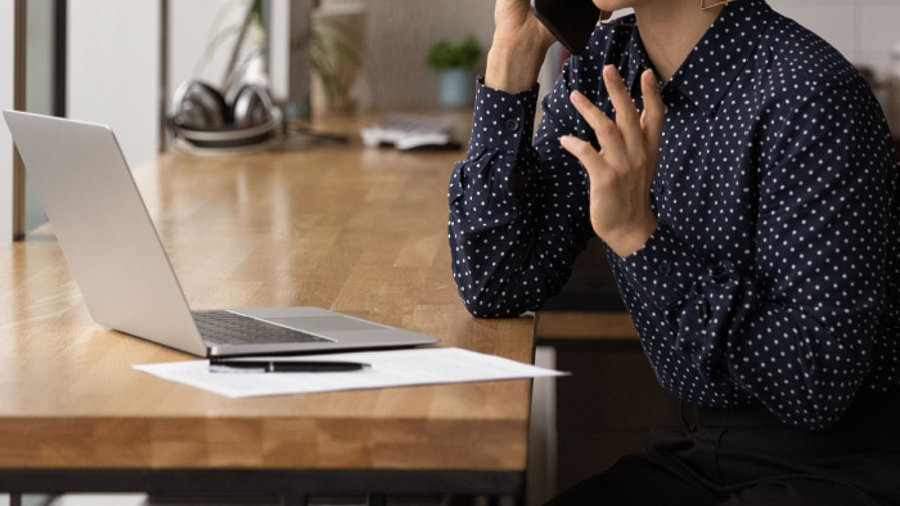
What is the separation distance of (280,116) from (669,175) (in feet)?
6.19

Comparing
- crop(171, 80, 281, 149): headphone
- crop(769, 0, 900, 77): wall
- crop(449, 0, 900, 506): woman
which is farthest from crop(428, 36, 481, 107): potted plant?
crop(449, 0, 900, 506): woman

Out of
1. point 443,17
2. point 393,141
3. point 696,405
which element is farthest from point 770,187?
point 443,17

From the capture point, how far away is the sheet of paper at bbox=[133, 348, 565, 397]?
3.04ft

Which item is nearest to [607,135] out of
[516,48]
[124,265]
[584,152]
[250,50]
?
[584,152]

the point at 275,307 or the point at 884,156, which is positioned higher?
the point at 884,156

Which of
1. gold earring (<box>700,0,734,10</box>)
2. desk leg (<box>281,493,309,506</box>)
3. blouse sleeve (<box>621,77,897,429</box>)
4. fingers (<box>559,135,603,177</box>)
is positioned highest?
gold earring (<box>700,0,734,10</box>)

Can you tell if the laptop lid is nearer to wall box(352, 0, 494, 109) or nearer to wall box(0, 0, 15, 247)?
wall box(0, 0, 15, 247)

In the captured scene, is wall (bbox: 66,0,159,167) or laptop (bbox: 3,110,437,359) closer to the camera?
laptop (bbox: 3,110,437,359)

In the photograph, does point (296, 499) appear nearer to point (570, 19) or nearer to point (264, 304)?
point (264, 304)

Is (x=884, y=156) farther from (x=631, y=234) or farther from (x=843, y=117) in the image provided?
(x=631, y=234)

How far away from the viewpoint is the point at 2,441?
2.84ft

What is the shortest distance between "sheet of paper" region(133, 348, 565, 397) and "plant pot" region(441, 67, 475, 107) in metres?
3.10

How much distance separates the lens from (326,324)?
1147mm

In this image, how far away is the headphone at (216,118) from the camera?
2.70 meters
